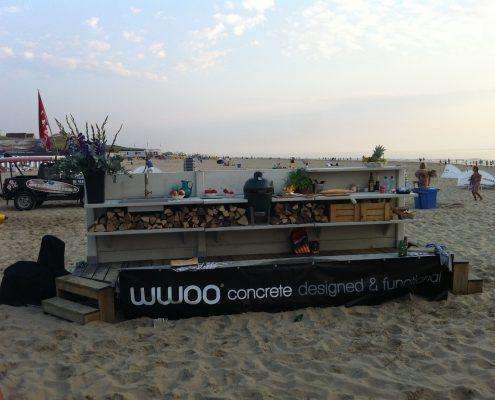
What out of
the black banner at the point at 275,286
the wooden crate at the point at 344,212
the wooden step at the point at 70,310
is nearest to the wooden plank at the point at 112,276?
the black banner at the point at 275,286

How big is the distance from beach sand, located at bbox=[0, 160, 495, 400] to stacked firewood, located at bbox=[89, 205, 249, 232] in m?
1.38

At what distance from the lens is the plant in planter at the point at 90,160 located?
611 cm

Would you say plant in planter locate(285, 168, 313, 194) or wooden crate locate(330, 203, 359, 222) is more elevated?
plant in planter locate(285, 168, 313, 194)

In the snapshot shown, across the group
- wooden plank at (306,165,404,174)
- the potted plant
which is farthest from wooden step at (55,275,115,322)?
the potted plant

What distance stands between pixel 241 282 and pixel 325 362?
169cm

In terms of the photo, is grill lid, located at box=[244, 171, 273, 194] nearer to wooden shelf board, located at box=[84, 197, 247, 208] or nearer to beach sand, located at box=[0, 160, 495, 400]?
wooden shelf board, located at box=[84, 197, 247, 208]

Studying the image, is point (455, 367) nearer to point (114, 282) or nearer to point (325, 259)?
point (325, 259)

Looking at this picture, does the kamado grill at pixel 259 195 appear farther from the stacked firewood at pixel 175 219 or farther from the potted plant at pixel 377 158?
the potted plant at pixel 377 158

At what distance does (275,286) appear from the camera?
18.9 ft

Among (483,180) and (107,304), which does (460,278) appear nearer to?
(107,304)

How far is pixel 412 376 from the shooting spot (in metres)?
4.00

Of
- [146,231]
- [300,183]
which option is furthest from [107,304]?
[300,183]

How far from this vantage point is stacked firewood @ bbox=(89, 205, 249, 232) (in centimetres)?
624

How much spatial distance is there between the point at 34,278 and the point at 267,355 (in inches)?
138
